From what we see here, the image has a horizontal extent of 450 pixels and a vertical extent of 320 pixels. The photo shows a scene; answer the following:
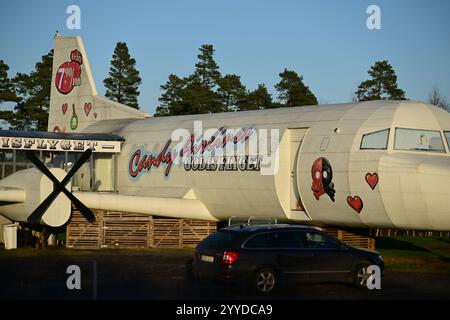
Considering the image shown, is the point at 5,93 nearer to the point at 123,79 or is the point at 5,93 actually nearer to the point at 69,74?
the point at 123,79

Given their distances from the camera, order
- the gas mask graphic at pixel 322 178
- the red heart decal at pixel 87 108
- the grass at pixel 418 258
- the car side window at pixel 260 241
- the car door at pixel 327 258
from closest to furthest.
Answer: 1. the car side window at pixel 260 241
2. the car door at pixel 327 258
3. the grass at pixel 418 258
4. the gas mask graphic at pixel 322 178
5. the red heart decal at pixel 87 108

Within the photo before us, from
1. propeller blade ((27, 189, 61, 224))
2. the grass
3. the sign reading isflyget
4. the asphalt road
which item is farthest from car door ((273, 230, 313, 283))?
the sign reading isflyget

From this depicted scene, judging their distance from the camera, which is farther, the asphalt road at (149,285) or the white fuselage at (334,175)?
the white fuselage at (334,175)

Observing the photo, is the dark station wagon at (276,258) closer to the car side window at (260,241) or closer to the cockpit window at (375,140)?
the car side window at (260,241)

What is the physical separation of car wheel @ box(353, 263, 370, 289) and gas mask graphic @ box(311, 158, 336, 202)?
22.9 ft

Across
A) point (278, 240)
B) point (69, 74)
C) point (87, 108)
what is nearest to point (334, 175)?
point (278, 240)

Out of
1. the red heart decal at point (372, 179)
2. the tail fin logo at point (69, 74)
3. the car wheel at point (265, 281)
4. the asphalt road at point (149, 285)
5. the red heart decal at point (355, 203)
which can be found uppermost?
the tail fin logo at point (69, 74)

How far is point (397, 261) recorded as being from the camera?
29375 mm

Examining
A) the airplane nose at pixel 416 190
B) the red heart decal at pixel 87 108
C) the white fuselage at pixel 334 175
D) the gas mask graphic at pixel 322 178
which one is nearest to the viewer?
the airplane nose at pixel 416 190

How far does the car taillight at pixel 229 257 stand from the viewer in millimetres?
19547

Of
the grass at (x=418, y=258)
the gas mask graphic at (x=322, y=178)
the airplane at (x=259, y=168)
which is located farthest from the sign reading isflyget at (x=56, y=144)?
the grass at (x=418, y=258)

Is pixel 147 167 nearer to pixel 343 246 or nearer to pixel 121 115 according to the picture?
pixel 121 115

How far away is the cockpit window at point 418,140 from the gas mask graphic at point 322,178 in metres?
2.64
